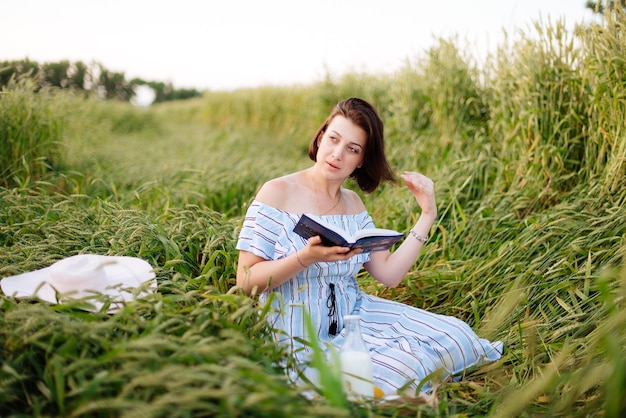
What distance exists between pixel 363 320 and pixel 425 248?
1397 millimetres

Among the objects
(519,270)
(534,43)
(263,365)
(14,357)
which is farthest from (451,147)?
(14,357)

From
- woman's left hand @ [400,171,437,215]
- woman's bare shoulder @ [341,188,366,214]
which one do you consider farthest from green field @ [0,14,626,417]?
woman's bare shoulder @ [341,188,366,214]

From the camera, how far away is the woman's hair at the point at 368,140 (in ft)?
8.70

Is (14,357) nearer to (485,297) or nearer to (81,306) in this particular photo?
(81,306)

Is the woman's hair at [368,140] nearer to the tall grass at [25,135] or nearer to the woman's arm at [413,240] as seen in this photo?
the woman's arm at [413,240]

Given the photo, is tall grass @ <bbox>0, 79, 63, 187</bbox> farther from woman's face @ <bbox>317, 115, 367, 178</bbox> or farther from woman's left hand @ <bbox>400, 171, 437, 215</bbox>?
woman's left hand @ <bbox>400, 171, 437, 215</bbox>

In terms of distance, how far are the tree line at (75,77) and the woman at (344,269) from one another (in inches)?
115

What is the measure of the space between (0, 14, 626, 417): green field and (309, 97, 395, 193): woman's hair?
0.76m

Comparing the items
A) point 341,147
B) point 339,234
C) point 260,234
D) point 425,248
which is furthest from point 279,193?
point 425,248

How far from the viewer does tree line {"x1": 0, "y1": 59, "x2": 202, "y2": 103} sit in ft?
17.2

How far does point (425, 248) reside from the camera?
3.90m

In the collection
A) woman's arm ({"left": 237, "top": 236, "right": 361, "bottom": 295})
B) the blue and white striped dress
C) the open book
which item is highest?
the open book

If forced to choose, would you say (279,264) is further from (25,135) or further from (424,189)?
(25,135)

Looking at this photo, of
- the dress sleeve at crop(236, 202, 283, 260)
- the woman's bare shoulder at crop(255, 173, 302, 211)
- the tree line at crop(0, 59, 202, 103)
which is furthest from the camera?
the tree line at crop(0, 59, 202, 103)
